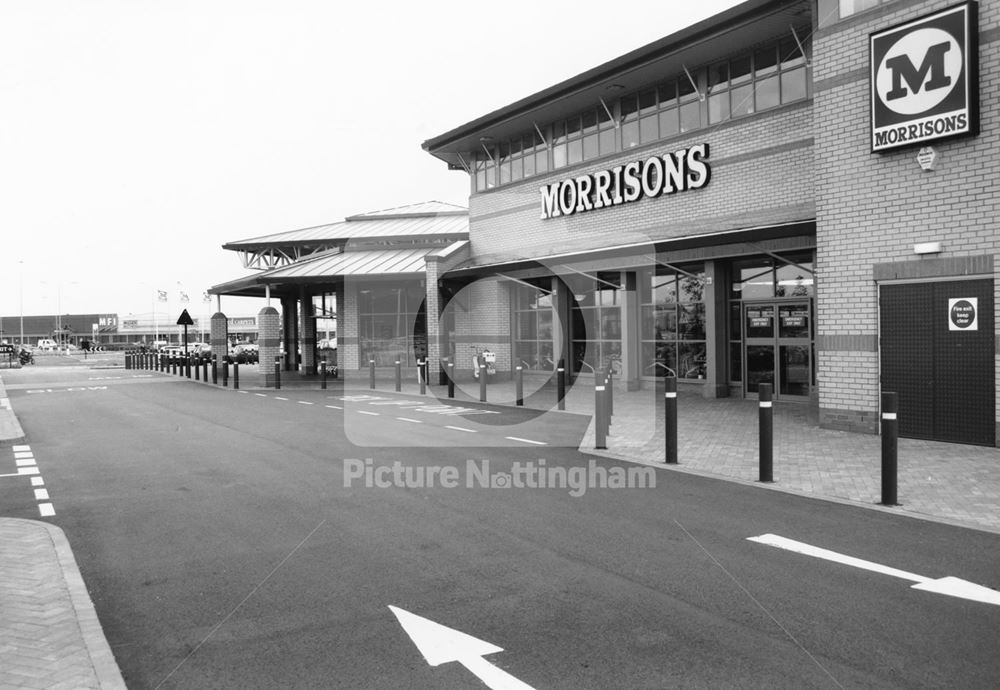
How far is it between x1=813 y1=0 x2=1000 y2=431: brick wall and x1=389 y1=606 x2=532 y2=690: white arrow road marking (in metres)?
9.56

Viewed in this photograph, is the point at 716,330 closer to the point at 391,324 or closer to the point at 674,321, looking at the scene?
the point at 674,321

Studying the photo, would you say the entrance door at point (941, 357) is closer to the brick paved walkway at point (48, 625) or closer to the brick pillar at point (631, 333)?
the brick pillar at point (631, 333)

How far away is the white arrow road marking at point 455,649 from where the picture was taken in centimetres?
397

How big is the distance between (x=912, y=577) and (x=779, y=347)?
1278 cm

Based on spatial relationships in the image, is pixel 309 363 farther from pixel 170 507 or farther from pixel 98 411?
pixel 170 507

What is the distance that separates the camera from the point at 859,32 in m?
12.3

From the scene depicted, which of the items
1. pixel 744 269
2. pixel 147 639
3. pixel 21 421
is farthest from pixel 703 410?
pixel 21 421

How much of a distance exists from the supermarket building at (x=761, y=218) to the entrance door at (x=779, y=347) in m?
0.05

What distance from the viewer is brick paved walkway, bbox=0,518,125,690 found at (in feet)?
13.1

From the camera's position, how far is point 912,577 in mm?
5543

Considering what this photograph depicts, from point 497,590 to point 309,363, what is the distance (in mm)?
30422

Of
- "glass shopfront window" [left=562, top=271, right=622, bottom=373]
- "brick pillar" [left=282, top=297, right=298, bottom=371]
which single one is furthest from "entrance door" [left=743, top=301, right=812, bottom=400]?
"brick pillar" [left=282, top=297, right=298, bottom=371]

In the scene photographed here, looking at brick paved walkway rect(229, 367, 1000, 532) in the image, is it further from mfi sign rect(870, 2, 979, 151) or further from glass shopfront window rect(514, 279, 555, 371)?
glass shopfront window rect(514, 279, 555, 371)

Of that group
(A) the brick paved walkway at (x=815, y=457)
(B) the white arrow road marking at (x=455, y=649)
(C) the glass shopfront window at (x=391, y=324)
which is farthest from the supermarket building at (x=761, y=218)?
(B) the white arrow road marking at (x=455, y=649)
